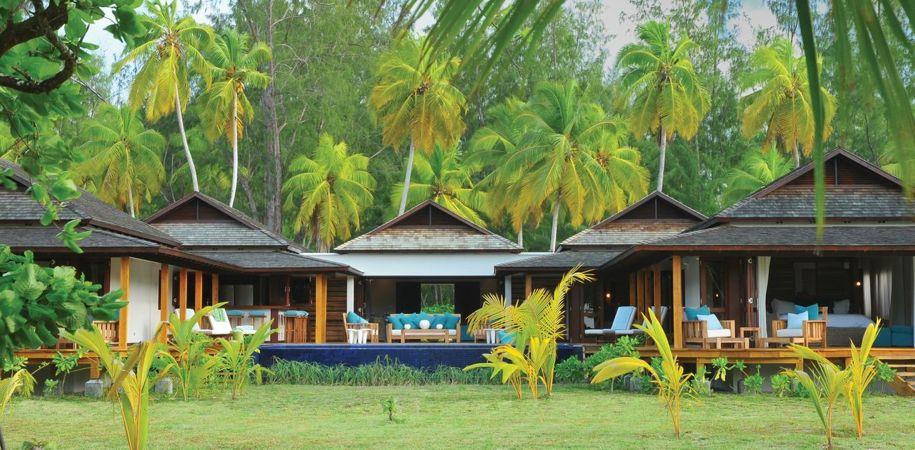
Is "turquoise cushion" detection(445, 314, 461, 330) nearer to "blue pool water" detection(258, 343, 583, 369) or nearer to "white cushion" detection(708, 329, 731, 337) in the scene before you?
"blue pool water" detection(258, 343, 583, 369)

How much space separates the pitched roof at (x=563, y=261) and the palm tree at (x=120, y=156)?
19.7 meters

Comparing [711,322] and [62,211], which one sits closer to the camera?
[711,322]

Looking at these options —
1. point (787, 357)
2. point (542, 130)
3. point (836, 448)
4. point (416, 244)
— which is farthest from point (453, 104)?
point (836, 448)

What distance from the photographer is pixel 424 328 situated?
24203mm

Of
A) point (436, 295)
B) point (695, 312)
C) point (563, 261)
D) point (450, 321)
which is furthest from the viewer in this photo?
point (436, 295)

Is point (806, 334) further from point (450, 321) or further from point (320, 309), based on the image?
point (320, 309)

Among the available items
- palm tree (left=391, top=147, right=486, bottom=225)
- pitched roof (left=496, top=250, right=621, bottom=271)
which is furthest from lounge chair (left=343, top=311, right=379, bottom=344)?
palm tree (left=391, top=147, right=486, bottom=225)

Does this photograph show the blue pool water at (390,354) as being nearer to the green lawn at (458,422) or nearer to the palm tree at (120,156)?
the green lawn at (458,422)

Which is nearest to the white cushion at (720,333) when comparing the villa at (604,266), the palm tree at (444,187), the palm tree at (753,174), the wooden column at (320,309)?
the villa at (604,266)

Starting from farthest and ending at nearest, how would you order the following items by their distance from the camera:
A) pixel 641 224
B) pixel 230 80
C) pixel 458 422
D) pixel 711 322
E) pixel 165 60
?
pixel 230 80 < pixel 165 60 < pixel 641 224 < pixel 711 322 < pixel 458 422

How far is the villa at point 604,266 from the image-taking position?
53.2 ft

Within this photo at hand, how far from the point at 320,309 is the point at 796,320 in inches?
408

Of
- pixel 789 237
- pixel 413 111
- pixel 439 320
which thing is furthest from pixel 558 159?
pixel 789 237

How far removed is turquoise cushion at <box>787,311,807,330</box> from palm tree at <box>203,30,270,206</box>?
23.4 metres
